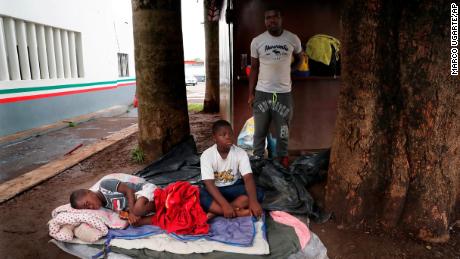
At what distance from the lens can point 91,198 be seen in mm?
3072

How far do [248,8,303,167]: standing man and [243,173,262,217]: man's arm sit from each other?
1190 millimetres

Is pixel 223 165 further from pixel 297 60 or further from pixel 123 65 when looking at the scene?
pixel 123 65

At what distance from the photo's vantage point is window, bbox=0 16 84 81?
6.92 m

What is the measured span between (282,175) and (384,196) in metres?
1.05

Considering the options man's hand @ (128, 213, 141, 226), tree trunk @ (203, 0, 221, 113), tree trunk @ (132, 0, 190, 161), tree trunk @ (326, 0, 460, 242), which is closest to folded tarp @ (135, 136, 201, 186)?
tree trunk @ (132, 0, 190, 161)

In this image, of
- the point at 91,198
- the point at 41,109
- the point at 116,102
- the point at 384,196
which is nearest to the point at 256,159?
the point at 384,196

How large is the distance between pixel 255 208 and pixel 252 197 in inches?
3.9

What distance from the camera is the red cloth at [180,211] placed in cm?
278

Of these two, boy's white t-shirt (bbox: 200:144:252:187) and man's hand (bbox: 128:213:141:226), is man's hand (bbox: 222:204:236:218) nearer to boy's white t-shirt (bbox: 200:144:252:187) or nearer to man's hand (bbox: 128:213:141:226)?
boy's white t-shirt (bbox: 200:144:252:187)

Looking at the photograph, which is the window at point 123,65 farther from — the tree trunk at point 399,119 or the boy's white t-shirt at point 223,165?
the tree trunk at point 399,119

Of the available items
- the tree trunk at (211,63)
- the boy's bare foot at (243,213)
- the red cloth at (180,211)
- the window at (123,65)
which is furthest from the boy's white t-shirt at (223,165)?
the window at (123,65)

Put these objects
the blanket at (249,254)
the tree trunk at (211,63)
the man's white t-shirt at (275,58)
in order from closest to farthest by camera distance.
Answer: the blanket at (249,254) < the man's white t-shirt at (275,58) < the tree trunk at (211,63)

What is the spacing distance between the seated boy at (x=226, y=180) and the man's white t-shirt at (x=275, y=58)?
1.20 metres

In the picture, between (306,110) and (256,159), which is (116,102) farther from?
(256,159)
